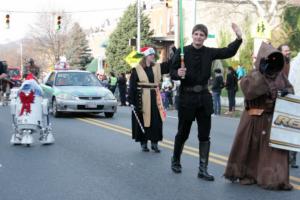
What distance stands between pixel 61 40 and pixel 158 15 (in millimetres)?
22473

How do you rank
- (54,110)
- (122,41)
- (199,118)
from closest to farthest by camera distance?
(199,118)
(54,110)
(122,41)

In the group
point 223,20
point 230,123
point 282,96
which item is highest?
point 223,20

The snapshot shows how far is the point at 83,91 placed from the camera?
19.1 metres

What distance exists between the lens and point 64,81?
20.1 meters

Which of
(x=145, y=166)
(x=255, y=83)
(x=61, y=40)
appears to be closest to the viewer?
(x=255, y=83)

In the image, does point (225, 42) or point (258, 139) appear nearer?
point (258, 139)

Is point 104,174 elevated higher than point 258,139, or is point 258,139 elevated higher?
point 258,139

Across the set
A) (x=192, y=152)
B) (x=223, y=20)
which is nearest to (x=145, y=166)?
(x=192, y=152)

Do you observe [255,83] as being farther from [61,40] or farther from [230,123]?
[61,40]

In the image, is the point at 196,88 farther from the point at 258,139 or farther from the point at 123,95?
the point at 123,95

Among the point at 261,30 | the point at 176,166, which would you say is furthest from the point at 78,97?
the point at 176,166

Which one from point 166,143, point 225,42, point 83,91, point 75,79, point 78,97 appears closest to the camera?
point 166,143

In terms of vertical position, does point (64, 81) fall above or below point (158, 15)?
below

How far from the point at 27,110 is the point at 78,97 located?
6876mm
